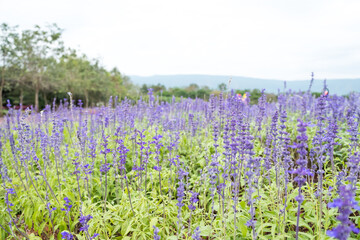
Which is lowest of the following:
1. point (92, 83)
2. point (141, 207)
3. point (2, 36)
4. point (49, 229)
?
point (49, 229)

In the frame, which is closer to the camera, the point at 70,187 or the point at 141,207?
the point at 141,207

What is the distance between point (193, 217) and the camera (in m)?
3.96

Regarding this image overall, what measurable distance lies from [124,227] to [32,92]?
37533mm

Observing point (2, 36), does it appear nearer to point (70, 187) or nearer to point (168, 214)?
point (70, 187)

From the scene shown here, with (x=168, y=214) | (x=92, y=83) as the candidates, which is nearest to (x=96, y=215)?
(x=168, y=214)

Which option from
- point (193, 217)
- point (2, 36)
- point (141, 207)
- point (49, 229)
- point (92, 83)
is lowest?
point (49, 229)

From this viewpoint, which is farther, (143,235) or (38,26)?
(38,26)

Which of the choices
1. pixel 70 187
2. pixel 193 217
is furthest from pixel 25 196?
pixel 193 217

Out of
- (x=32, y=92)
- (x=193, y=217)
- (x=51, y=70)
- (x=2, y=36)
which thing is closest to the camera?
(x=193, y=217)

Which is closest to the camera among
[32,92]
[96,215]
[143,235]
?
[143,235]

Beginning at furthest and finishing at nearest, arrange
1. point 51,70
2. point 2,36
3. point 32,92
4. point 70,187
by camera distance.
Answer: point 32,92
point 51,70
point 2,36
point 70,187

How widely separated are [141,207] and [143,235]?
16.9 inches

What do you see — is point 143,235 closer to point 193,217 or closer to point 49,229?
point 193,217

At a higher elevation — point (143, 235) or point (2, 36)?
point (2, 36)
